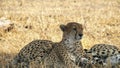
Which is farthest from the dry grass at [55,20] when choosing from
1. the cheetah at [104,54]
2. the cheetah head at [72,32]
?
the cheetah at [104,54]

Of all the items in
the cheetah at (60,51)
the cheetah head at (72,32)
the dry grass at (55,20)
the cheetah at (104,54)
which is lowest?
the dry grass at (55,20)

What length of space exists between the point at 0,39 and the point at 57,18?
3.13 metres

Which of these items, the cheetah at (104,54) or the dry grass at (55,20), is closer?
the cheetah at (104,54)

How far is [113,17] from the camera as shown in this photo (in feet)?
39.7

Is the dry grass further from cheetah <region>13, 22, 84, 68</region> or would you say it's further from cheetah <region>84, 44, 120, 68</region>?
cheetah <region>84, 44, 120, 68</region>

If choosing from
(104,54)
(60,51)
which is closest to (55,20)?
(104,54)

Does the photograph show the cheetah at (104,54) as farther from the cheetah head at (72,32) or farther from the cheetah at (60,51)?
the cheetah head at (72,32)

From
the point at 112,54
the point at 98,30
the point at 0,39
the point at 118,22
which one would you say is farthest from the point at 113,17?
the point at 112,54

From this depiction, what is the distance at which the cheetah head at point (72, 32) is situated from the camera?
239 inches

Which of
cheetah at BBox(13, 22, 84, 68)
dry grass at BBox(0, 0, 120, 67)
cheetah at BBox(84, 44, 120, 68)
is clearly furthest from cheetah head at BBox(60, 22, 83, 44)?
dry grass at BBox(0, 0, 120, 67)

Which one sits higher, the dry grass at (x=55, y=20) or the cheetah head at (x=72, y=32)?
the cheetah head at (x=72, y=32)

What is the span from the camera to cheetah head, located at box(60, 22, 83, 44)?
608 centimetres

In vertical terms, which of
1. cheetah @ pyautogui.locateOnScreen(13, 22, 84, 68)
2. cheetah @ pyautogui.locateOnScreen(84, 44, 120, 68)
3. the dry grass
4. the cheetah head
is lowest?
the dry grass

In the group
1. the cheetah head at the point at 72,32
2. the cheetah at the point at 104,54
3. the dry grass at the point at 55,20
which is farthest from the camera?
the dry grass at the point at 55,20
